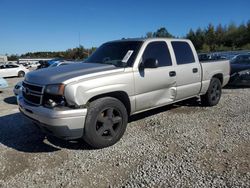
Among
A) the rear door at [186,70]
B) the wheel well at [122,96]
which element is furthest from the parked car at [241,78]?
the wheel well at [122,96]

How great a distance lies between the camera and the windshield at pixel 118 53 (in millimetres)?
4293

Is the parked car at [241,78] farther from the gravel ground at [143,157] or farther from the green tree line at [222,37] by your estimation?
the green tree line at [222,37]

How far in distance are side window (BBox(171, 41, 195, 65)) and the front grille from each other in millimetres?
2967

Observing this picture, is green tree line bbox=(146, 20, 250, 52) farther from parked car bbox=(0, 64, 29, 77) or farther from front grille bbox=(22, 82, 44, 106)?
front grille bbox=(22, 82, 44, 106)

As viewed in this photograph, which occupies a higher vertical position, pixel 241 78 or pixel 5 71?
pixel 5 71

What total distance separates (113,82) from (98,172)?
1.43 metres

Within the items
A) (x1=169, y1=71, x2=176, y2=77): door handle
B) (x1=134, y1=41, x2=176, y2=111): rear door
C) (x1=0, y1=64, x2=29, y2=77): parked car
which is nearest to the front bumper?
(x1=134, y1=41, x2=176, y2=111): rear door

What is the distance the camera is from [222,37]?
188 feet

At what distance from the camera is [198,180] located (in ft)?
9.42

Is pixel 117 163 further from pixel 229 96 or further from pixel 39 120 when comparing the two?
pixel 229 96

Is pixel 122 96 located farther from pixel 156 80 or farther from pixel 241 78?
pixel 241 78

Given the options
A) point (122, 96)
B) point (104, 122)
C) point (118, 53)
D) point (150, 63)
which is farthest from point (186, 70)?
point (104, 122)

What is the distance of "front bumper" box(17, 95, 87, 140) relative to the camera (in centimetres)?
328

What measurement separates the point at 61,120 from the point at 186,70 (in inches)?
122
